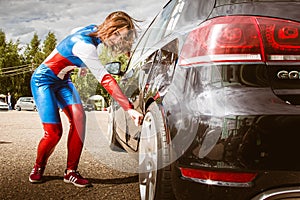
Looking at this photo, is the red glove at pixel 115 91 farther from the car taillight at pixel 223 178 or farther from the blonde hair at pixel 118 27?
the car taillight at pixel 223 178

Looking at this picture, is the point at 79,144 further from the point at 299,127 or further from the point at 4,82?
the point at 4,82

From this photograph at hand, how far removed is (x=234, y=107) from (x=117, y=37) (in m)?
1.68

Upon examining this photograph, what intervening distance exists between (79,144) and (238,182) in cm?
231

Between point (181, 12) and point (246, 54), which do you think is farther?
point (181, 12)

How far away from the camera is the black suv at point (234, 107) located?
5.72 feet

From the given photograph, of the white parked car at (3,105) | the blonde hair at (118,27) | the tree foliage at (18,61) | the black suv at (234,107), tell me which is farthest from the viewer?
the tree foliage at (18,61)

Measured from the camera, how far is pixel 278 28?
1868 millimetres

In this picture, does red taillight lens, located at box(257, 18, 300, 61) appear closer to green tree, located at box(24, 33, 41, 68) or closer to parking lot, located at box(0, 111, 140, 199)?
parking lot, located at box(0, 111, 140, 199)

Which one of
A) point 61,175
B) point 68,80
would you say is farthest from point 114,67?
point 61,175

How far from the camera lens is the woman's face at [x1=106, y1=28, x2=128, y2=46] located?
3.22m

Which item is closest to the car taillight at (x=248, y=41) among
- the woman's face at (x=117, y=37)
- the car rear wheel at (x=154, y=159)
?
the car rear wheel at (x=154, y=159)

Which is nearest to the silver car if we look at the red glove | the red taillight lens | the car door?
the car door

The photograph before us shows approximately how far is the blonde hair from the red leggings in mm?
Answer: 828

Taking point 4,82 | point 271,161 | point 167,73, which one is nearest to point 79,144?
point 167,73
